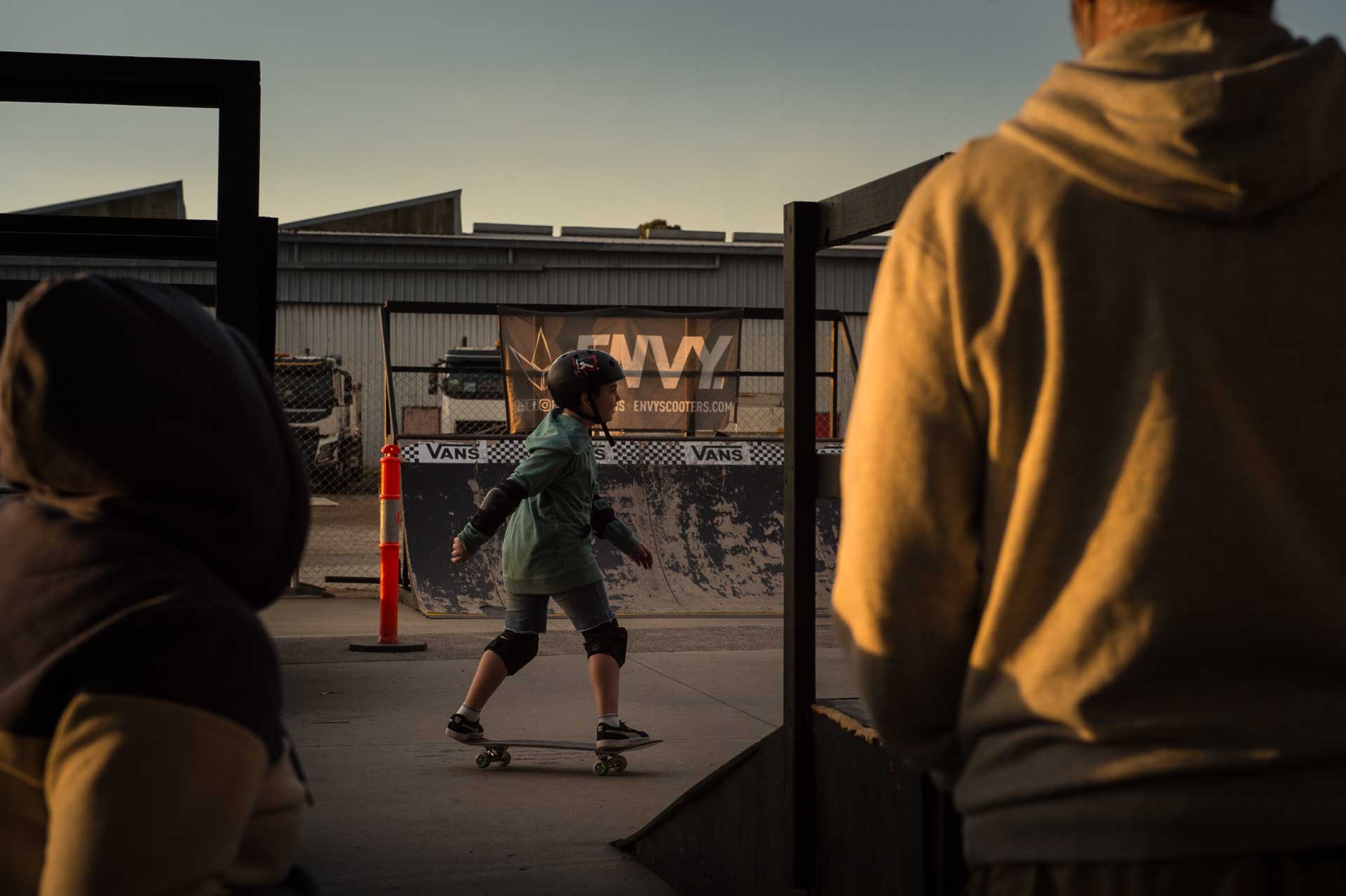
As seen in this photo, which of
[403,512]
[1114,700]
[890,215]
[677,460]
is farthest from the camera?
[677,460]

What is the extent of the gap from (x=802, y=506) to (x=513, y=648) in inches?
119

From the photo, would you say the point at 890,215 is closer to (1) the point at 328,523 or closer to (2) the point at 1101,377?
(2) the point at 1101,377

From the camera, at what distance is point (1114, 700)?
140 cm

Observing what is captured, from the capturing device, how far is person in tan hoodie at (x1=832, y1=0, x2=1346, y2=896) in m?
1.38

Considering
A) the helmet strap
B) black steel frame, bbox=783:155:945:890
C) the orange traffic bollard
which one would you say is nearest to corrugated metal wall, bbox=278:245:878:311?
the orange traffic bollard

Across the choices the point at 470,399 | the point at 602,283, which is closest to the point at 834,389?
the point at 470,399

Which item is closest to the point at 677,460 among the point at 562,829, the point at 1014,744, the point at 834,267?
the point at 562,829

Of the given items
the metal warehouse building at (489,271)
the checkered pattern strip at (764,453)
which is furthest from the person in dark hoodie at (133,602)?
the metal warehouse building at (489,271)

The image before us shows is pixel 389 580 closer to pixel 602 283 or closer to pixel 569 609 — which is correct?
pixel 569 609

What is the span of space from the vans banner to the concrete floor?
3.03 m

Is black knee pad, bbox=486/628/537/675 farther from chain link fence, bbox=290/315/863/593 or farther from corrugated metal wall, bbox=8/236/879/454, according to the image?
corrugated metal wall, bbox=8/236/879/454

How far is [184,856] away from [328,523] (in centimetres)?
2088

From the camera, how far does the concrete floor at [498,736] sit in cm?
476

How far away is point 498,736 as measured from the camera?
682 cm
